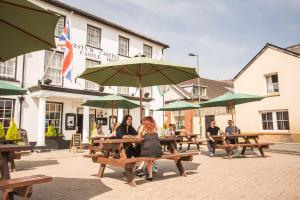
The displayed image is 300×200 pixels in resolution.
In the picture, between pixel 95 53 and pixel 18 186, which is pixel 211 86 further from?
pixel 18 186

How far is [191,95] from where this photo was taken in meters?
36.8

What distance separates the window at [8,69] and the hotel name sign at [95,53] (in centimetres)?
466

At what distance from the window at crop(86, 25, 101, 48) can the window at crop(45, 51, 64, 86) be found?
2759 millimetres

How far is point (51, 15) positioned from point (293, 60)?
2105 cm

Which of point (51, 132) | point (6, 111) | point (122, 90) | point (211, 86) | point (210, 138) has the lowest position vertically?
point (210, 138)

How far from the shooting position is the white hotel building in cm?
1594

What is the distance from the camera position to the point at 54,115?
61.2ft

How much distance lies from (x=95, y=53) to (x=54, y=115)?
226 inches

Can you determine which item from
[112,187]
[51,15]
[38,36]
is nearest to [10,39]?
[38,36]

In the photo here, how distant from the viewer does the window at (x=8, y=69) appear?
51.1ft

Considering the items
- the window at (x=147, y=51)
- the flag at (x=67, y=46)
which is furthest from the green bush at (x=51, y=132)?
the window at (x=147, y=51)

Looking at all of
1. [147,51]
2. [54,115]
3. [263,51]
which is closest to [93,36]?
[147,51]

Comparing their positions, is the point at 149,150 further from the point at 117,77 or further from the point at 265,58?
the point at 265,58

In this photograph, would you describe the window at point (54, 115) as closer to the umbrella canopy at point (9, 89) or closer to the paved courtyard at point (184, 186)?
the umbrella canopy at point (9, 89)
